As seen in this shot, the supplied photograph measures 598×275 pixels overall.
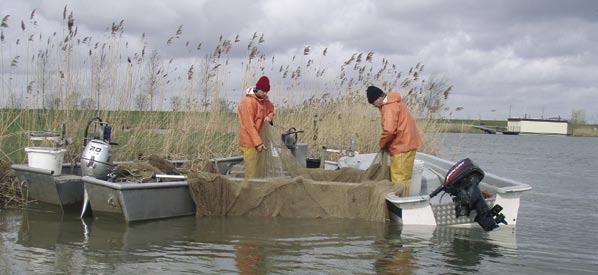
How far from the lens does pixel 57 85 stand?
9672mm

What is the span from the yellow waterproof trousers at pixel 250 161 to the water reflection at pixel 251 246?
756 mm

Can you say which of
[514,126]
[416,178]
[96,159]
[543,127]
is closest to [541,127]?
[543,127]

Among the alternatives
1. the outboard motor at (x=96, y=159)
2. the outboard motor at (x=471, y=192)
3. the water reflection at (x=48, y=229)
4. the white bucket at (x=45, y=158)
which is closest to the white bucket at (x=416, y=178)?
the outboard motor at (x=471, y=192)

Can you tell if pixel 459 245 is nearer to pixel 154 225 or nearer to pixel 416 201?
pixel 416 201

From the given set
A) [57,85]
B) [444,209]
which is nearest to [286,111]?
[57,85]

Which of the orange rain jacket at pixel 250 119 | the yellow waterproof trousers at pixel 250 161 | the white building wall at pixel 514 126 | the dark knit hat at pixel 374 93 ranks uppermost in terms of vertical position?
the white building wall at pixel 514 126

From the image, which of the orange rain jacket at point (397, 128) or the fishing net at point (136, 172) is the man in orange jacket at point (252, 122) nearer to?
the fishing net at point (136, 172)

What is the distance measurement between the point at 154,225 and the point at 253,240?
4.63 ft

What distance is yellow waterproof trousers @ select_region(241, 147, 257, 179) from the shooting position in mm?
8703

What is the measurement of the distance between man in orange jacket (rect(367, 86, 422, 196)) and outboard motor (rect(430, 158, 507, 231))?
1013 millimetres

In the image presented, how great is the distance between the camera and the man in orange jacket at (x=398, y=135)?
27.6 feet

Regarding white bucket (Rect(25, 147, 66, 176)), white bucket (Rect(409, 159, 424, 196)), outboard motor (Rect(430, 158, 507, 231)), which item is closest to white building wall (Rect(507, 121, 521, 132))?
white bucket (Rect(409, 159, 424, 196))

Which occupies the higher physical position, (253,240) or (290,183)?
(290,183)

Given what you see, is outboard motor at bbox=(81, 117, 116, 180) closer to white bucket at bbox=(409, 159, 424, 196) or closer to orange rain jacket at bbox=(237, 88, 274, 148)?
orange rain jacket at bbox=(237, 88, 274, 148)
